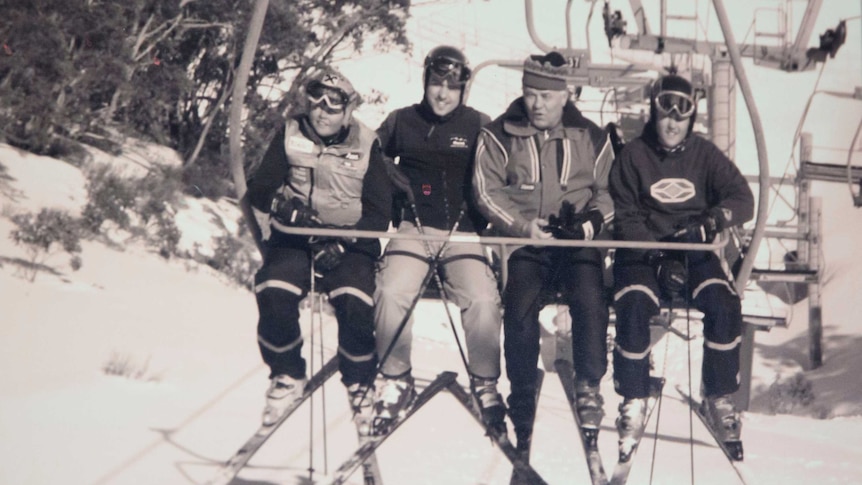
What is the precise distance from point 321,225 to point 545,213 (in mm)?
879

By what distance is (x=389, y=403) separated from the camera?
5473 mm

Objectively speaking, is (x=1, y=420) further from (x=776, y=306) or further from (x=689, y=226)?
(x=776, y=306)

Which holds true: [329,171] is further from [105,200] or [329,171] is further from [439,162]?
[105,200]

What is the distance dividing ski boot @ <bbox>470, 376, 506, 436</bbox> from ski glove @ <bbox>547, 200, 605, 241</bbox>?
0.63 m

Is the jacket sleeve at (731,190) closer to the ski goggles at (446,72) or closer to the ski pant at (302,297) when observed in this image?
the ski goggles at (446,72)

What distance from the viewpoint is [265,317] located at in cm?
545

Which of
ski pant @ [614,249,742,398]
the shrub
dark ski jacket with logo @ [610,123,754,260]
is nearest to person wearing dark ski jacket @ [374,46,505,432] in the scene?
ski pant @ [614,249,742,398]

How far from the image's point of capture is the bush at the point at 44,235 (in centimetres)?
1473

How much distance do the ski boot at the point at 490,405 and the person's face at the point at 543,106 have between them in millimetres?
1025

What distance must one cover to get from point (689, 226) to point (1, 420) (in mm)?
6420

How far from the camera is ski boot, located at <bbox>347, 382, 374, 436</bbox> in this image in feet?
18.0

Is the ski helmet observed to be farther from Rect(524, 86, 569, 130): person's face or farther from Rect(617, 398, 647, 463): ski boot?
Rect(617, 398, 647, 463): ski boot

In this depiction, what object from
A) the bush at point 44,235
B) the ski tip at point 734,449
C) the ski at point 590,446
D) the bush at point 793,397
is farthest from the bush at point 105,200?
the ski tip at point 734,449

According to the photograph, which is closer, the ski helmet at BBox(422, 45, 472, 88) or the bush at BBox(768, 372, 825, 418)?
the ski helmet at BBox(422, 45, 472, 88)
